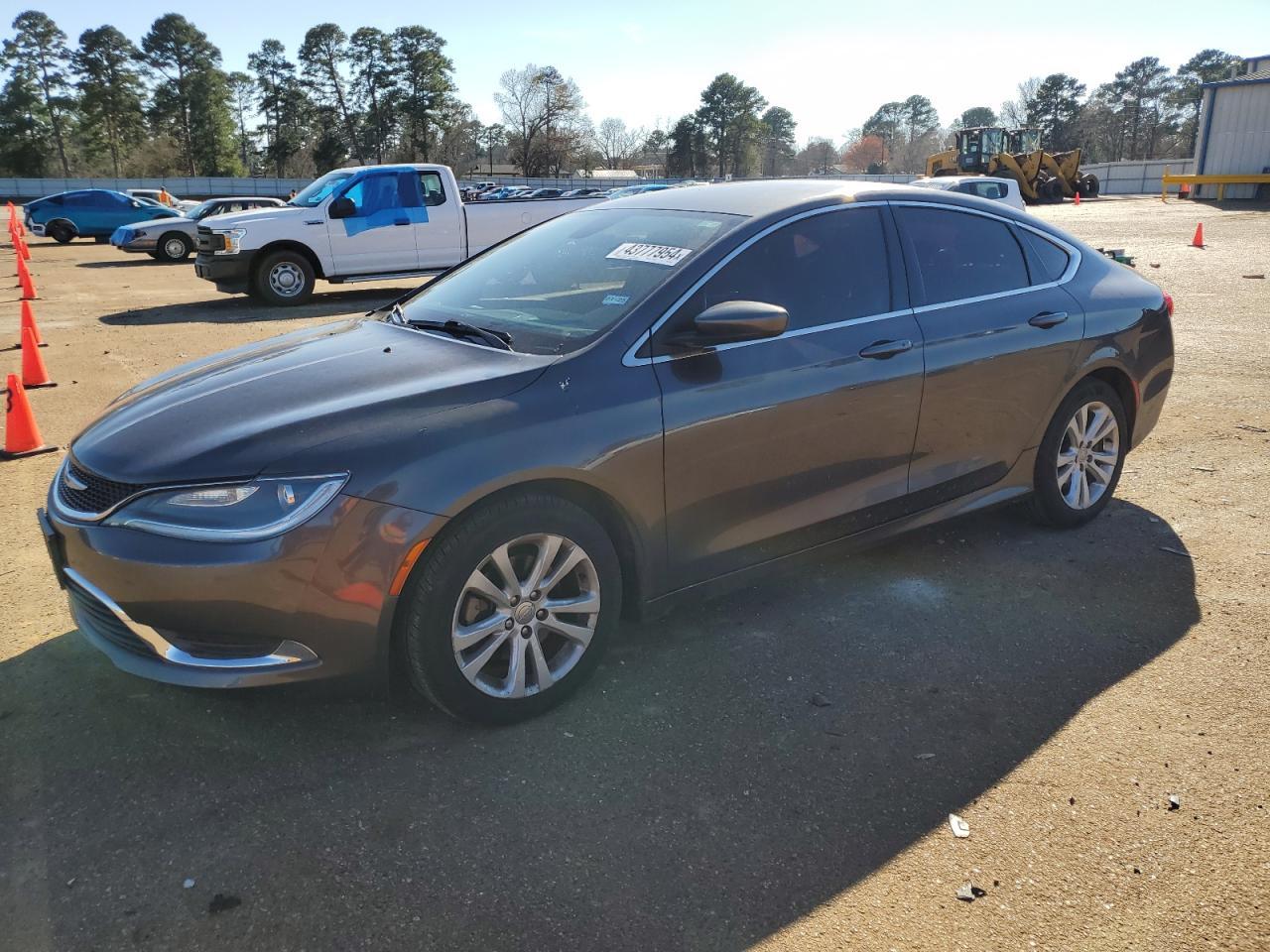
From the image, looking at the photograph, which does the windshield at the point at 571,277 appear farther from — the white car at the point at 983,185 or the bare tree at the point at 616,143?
the bare tree at the point at 616,143

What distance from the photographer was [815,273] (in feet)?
12.3

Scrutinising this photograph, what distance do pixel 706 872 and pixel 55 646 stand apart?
2.71 meters

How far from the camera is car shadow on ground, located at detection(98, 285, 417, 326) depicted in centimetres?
1268

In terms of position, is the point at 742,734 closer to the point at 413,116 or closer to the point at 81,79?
the point at 413,116

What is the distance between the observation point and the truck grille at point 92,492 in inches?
111

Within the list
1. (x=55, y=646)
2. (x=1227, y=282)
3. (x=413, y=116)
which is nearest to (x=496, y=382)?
(x=55, y=646)

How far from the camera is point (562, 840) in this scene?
260cm

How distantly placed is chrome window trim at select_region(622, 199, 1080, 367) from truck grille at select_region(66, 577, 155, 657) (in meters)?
1.74

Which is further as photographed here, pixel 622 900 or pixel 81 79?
pixel 81 79

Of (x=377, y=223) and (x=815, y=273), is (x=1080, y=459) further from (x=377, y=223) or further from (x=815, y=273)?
(x=377, y=223)

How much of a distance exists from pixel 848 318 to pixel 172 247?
75.5 feet

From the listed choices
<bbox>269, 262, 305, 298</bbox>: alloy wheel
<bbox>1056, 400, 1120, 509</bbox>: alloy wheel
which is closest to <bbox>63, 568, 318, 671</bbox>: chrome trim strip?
<bbox>1056, 400, 1120, 509</bbox>: alloy wheel

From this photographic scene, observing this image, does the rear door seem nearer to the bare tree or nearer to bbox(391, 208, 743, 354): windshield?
bbox(391, 208, 743, 354): windshield

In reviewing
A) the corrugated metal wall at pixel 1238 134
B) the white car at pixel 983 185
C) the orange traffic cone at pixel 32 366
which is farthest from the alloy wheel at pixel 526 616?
the corrugated metal wall at pixel 1238 134
